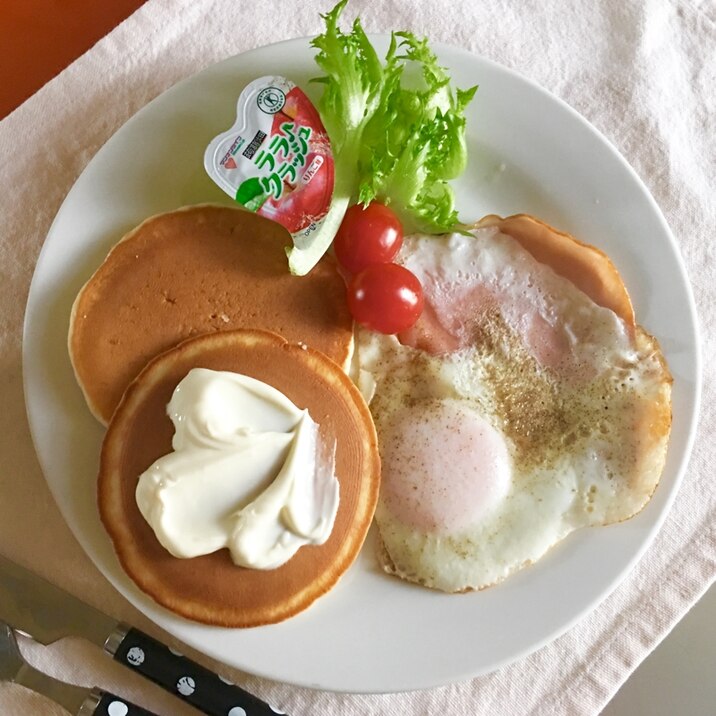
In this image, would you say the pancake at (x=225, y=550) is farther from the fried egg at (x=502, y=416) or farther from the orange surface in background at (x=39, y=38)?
the orange surface in background at (x=39, y=38)

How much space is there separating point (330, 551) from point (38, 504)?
76 cm

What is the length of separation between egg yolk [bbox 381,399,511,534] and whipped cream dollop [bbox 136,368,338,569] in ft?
0.72

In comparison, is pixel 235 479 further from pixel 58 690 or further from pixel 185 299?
pixel 58 690

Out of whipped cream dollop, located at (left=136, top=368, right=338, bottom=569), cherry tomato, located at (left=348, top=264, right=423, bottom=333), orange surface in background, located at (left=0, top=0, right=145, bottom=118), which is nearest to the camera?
whipped cream dollop, located at (left=136, top=368, right=338, bottom=569)

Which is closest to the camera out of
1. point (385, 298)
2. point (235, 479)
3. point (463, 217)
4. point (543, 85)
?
point (235, 479)

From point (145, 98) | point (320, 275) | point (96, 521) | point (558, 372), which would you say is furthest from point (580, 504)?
point (145, 98)

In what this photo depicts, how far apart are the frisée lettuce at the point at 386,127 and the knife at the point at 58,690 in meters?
1.08

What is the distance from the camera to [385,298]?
1.81 meters

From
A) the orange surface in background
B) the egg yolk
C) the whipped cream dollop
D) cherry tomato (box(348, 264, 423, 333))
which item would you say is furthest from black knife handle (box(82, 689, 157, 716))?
the orange surface in background

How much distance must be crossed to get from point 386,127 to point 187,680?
1366 millimetres

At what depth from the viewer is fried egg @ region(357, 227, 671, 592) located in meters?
1.86

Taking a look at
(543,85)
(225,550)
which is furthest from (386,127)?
(225,550)

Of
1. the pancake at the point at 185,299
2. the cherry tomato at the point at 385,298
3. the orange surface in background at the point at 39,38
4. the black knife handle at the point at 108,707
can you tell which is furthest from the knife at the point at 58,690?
the orange surface in background at the point at 39,38

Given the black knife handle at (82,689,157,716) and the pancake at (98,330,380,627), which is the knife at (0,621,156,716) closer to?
the black knife handle at (82,689,157,716)
